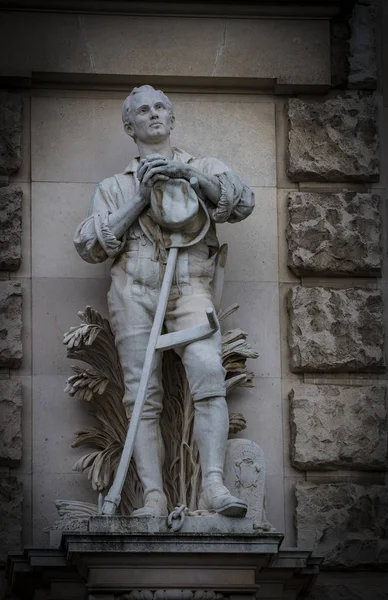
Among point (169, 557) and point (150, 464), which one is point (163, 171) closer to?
point (150, 464)

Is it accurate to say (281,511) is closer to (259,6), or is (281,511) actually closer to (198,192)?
(198,192)

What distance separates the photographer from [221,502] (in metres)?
8.99


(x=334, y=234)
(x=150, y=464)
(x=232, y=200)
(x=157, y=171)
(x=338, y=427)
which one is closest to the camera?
(x=150, y=464)

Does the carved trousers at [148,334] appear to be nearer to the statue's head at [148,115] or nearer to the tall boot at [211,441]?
the tall boot at [211,441]

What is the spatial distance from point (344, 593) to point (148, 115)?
8.17 ft

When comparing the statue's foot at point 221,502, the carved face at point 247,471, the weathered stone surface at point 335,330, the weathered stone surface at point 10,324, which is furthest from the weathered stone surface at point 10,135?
the statue's foot at point 221,502

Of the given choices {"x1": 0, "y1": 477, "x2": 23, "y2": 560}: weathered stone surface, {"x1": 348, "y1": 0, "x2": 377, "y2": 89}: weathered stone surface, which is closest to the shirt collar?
{"x1": 348, "y1": 0, "x2": 377, "y2": 89}: weathered stone surface

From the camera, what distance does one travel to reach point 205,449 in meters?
9.20

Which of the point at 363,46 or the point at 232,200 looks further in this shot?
the point at 363,46

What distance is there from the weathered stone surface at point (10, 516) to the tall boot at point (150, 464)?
2.22 ft

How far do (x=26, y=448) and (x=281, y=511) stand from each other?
1.28 meters

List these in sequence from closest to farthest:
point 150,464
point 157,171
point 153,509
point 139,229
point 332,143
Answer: point 153,509 → point 150,464 → point 157,171 → point 139,229 → point 332,143

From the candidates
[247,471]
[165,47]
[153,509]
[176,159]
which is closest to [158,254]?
[176,159]

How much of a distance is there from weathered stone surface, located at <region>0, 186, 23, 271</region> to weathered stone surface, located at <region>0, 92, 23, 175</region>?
0.12 m
